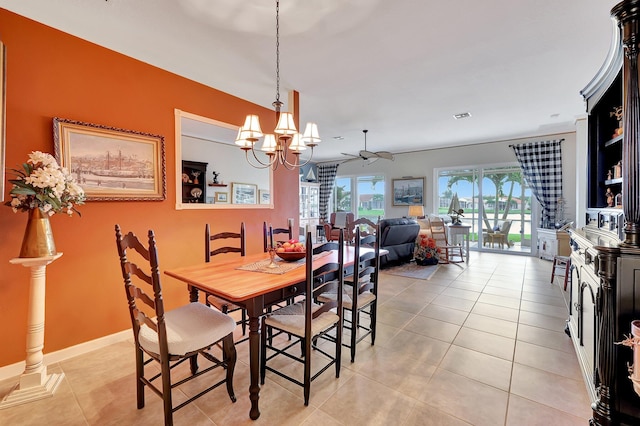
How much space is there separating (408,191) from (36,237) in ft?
24.6

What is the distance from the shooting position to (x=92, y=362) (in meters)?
2.22

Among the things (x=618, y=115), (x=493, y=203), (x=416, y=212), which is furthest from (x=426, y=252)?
(x=618, y=115)

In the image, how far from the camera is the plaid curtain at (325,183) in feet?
30.9

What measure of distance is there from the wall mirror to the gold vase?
110 cm

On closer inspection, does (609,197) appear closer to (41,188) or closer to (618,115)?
(618,115)

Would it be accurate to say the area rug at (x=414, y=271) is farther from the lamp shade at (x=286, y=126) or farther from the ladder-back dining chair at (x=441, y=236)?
the lamp shade at (x=286, y=126)

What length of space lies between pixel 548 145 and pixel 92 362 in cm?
804

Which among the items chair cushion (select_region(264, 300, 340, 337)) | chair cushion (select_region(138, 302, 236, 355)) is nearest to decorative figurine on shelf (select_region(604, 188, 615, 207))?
chair cushion (select_region(264, 300, 340, 337))

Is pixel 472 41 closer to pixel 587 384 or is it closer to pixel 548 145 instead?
pixel 587 384

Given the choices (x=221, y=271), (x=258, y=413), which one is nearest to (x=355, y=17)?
(x=221, y=271)

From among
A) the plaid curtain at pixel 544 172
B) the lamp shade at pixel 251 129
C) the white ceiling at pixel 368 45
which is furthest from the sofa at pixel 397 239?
the lamp shade at pixel 251 129

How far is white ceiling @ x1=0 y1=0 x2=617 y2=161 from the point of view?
207 centimetres

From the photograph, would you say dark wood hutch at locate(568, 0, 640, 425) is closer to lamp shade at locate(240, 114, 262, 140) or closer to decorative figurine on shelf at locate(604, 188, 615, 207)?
decorative figurine on shelf at locate(604, 188, 615, 207)

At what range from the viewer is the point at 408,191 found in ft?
25.8
